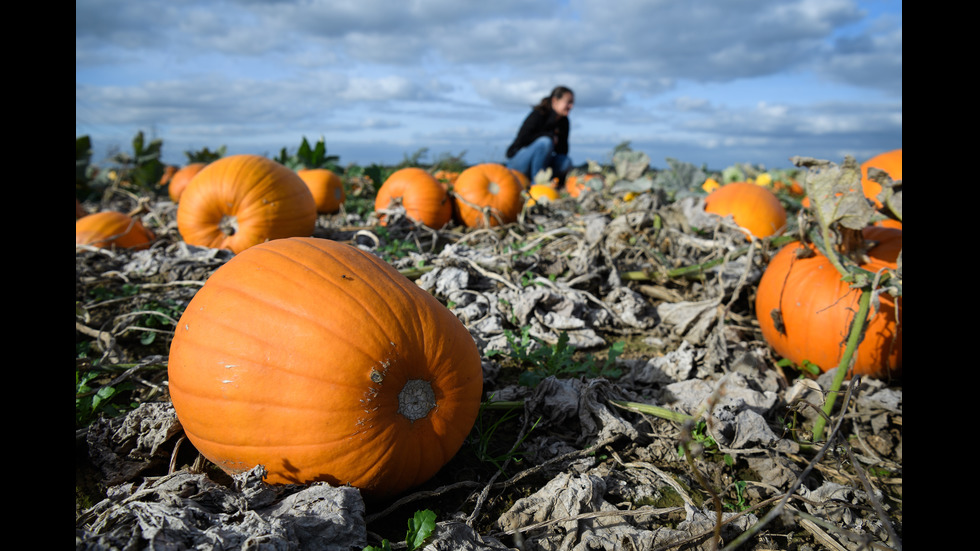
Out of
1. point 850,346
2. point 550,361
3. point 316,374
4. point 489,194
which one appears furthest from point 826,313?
point 489,194

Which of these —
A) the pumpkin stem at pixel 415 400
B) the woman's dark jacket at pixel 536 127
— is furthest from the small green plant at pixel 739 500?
the woman's dark jacket at pixel 536 127

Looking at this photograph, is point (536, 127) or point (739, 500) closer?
point (739, 500)

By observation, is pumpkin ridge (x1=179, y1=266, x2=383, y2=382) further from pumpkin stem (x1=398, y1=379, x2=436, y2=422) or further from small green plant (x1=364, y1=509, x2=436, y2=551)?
small green plant (x1=364, y1=509, x2=436, y2=551)

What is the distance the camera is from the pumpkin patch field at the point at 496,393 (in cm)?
169

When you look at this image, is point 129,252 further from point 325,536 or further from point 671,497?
point 671,497

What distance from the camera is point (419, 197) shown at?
599 cm

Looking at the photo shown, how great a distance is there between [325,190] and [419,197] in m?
1.59

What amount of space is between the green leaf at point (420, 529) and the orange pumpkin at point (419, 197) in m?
4.45

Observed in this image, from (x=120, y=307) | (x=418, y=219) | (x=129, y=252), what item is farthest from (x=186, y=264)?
(x=418, y=219)

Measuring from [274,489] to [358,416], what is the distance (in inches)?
14.1

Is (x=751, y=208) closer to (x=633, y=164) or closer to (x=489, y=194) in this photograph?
(x=633, y=164)

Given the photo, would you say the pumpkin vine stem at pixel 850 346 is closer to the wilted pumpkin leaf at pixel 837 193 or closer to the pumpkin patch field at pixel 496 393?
the pumpkin patch field at pixel 496 393

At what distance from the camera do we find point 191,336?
1.81m

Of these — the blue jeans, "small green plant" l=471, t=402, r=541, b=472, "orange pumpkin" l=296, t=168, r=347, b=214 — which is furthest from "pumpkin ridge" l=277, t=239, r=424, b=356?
the blue jeans
